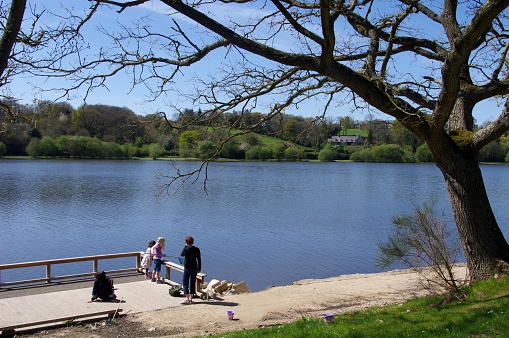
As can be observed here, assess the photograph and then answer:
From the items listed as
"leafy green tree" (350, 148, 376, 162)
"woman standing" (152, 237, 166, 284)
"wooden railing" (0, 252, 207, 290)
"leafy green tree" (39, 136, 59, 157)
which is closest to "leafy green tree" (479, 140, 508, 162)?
"leafy green tree" (350, 148, 376, 162)

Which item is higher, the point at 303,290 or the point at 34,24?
the point at 34,24

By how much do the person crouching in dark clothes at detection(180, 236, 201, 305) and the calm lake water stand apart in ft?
7.02

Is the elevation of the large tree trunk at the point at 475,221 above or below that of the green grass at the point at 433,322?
above

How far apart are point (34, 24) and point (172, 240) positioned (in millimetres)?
18085

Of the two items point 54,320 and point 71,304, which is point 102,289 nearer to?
point 71,304

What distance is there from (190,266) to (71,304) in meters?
2.72

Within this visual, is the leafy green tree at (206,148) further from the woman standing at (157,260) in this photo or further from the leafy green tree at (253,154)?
the leafy green tree at (253,154)

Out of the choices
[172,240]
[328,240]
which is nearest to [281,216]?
[328,240]

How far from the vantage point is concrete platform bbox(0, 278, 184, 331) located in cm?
1070

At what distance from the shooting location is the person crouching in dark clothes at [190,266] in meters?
11.8

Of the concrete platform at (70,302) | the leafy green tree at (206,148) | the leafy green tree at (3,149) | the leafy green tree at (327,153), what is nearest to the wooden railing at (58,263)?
the concrete platform at (70,302)

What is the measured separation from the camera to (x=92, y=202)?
36.2m

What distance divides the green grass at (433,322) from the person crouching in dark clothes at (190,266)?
386 cm

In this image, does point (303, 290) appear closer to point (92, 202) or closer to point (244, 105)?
point (244, 105)
